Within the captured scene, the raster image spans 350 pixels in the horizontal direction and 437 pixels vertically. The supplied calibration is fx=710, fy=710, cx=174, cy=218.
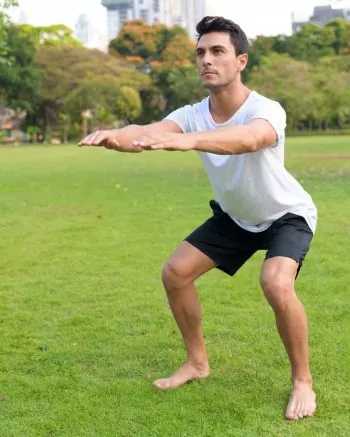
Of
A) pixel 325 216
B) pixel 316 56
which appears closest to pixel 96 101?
pixel 316 56

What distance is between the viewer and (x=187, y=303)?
4.37 m

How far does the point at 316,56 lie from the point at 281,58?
9.40m

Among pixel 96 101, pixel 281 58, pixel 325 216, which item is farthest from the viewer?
pixel 281 58

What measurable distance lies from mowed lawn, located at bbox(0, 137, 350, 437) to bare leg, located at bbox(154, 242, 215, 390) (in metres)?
0.11

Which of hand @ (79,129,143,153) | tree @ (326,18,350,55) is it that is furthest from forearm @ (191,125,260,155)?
tree @ (326,18,350,55)

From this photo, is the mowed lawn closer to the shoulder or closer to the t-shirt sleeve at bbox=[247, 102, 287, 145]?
the t-shirt sleeve at bbox=[247, 102, 287, 145]

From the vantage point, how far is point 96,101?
5959cm

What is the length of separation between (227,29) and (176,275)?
4.80ft

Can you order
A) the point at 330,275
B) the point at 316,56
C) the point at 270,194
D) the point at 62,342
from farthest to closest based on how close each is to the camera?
the point at 316,56
the point at 330,275
the point at 62,342
the point at 270,194

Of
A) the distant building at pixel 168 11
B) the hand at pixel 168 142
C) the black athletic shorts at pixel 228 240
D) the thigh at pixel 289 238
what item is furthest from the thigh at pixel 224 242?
the distant building at pixel 168 11

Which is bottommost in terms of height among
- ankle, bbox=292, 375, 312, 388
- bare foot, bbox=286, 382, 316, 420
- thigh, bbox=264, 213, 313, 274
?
bare foot, bbox=286, 382, 316, 420

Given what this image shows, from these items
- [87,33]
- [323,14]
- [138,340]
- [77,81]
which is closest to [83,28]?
[87,33]

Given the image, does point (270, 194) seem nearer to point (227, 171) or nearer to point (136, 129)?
point (227, 171)

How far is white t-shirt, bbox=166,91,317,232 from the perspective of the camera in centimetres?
384
